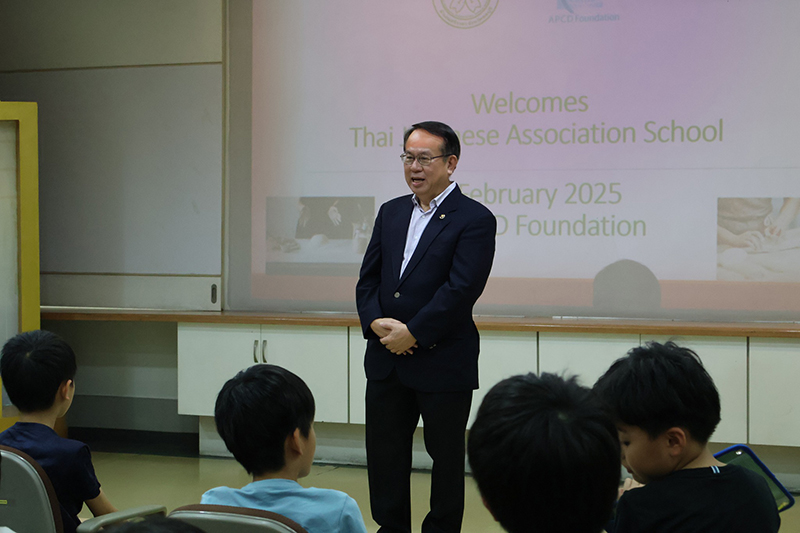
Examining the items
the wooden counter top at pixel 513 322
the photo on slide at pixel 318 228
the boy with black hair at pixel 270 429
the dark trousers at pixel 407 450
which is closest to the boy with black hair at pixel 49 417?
the boy with black hair at pixel 270 429

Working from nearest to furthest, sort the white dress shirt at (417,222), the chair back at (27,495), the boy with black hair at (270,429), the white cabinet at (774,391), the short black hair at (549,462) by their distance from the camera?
the short black hair at (549,462)
the boy with black hair at (270,429)
the chair back at (27,495)
the white dress shirt at (417,222)
the white cabinet at (774,391)

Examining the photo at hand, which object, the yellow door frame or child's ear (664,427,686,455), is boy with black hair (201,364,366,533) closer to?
child's ear (664,427,686,455)

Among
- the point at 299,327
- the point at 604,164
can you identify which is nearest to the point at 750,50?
the point at 604,164

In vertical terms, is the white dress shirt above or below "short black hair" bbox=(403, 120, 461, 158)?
below

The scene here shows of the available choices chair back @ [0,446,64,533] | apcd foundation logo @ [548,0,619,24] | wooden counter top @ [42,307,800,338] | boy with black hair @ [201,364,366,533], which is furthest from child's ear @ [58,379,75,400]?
apcd foundation logo @ [548,0,619,24]

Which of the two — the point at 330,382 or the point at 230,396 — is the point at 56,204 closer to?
the point at 330,382

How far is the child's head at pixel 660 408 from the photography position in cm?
129

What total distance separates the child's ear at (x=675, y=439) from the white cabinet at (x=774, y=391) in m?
2.56

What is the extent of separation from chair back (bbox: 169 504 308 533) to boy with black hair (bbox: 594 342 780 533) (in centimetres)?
55

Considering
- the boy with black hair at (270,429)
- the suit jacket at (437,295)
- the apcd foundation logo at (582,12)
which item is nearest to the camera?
the boy with black hair at (270,429)

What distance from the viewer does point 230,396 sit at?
1479 mm

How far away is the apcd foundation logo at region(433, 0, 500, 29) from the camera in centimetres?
413

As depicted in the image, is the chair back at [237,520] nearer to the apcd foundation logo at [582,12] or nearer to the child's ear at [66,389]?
the child's ear at [66,389]

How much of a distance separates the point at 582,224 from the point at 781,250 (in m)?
0.99
